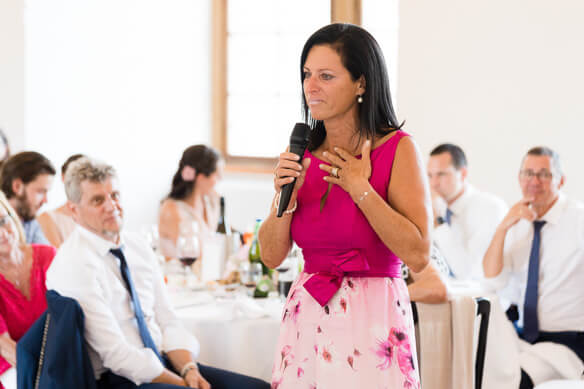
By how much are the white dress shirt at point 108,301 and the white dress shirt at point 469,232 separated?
6.11 feet

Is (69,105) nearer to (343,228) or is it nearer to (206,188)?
(206,188)

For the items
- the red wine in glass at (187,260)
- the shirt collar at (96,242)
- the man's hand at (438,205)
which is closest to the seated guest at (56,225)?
the red wine in glass at (187,260)

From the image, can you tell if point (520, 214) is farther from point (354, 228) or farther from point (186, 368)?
point (354, 228)

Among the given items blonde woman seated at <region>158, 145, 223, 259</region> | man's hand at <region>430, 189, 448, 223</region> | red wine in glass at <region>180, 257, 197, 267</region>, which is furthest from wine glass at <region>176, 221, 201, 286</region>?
man's hand at <region>430, 189, 448, 223</region>

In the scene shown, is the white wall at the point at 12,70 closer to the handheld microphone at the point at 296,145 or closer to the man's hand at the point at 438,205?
the man's hand at the point at 438,205

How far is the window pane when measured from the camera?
5969 mm

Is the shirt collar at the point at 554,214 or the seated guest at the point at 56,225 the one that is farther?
the seated guest at the point at 56,225

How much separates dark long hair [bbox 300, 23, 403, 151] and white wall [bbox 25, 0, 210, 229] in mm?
4321

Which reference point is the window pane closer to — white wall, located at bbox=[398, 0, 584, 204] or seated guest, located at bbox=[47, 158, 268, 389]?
white wall, located at bbox=[398, 0, 584, 204]

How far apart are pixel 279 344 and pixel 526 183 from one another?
7.33ft

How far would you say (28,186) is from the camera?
3.52 metres

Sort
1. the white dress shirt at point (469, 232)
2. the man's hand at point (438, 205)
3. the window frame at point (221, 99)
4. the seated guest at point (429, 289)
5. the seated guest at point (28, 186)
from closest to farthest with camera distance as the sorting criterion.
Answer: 1. the seated guest at point (429, 289)
2. the seated guest at point (28, 186)
3. the white dress shirt at point (469, 232)
4. the man's hand at point (438, 205)
5. the window frame at point (221, 99)

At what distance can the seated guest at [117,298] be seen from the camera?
6.94ft

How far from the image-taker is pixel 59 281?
2.13 m
